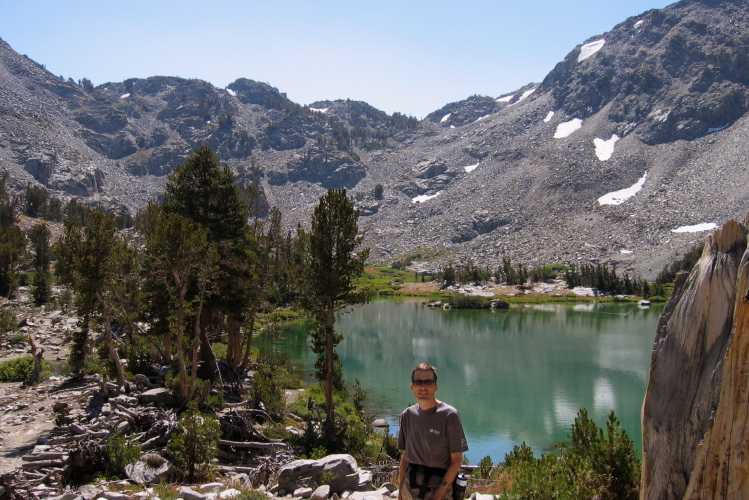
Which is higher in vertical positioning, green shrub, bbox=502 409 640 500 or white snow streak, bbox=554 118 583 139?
white snow streak, bbox=554 118 583 139

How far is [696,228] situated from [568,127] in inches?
3166

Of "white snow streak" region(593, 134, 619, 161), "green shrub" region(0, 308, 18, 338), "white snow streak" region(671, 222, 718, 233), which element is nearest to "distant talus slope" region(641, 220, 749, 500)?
"green shrub" region(0, 308, 18, 338)

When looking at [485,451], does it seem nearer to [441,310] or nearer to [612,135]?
[441,310]

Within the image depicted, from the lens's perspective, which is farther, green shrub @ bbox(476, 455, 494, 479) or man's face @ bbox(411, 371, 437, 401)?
green shrub @ bbox(476, 455, 494, 479)

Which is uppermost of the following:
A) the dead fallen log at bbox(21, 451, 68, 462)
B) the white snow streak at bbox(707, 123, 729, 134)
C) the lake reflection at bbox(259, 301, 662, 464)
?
the white snow streak at bbox(707, 123, 729, 134)

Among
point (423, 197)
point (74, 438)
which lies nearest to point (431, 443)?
point (74, 438)

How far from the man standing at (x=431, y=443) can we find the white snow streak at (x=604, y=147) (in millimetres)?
171886

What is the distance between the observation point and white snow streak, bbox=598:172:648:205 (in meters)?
140

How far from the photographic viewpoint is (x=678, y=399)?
5711 millimetres

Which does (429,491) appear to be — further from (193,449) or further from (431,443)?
(193,449)

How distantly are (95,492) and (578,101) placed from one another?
211m

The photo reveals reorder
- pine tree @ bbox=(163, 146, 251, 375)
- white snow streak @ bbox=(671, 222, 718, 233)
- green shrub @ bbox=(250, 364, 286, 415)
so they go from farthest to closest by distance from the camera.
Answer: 1. white snow streak @ bbox=(671, 222, 718, 233)
2. pine tree @ bbox=(163, 146, 251, 375)
3. green shrub @ bbox=(250, 364, 286, 415)

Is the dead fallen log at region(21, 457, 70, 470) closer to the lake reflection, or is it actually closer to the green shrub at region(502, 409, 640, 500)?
the green shrub at region(502, 409, 640, 500)

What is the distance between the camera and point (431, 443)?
19.0 feet
